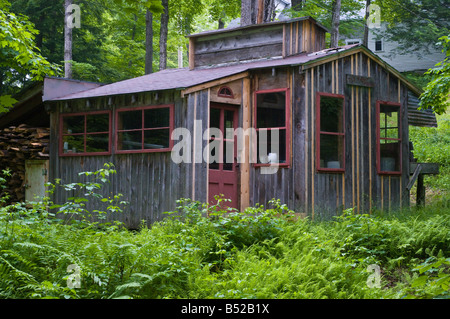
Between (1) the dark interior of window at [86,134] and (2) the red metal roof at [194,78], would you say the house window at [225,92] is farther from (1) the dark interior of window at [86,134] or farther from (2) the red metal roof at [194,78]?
(1) the dark interior of window at [86,134]

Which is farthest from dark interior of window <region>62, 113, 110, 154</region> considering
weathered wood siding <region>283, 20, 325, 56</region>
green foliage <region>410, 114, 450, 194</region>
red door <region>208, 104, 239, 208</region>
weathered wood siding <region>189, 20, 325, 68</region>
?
green foliage <region>410, 114, 450, 194</region>

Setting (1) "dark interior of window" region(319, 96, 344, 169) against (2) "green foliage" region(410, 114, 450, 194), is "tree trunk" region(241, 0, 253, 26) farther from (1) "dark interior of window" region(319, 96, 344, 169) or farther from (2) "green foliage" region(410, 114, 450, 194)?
(2) "green foliage" region(410, 114, 450, 194)

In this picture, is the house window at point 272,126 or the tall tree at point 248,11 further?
the tall tree at point 248,11

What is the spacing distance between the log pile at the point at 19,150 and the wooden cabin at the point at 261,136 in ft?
2.69

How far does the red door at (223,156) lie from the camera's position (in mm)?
11969

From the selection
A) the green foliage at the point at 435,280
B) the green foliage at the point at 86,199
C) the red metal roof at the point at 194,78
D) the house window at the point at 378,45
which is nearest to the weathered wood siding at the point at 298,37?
the red metal roof at the point at 194,78

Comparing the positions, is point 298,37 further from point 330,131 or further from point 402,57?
point 402,57

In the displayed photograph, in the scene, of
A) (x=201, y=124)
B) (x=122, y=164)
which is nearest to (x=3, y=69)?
(x=122, y=164)

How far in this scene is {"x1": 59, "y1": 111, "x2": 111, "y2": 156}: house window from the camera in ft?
43.4

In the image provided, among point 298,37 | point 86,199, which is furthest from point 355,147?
point 86,199

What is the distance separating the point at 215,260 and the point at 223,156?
15.4ft

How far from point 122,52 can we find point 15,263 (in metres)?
22.4

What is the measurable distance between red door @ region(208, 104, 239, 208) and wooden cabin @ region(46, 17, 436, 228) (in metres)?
0.02
